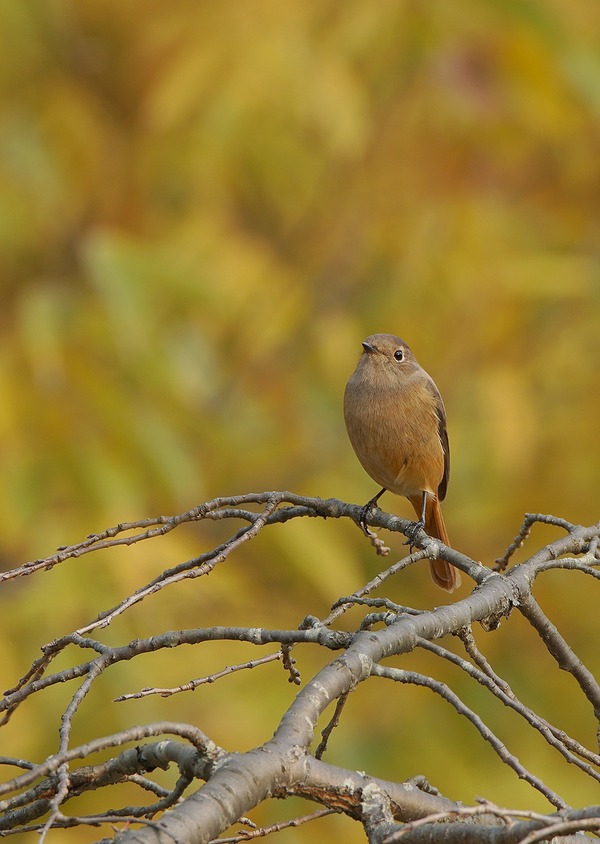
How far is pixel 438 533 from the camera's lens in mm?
5230

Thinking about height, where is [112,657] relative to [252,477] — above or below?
below

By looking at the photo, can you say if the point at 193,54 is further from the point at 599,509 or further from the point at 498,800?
the point at 498,800

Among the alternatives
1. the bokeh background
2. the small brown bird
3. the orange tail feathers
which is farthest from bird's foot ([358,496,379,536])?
the bokeh background

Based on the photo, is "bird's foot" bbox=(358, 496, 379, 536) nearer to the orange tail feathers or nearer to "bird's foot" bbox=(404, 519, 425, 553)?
"bird's foot" bbox=(404, 519, 425, 553)

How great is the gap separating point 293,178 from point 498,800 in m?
3.61

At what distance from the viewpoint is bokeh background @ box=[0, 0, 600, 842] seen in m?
5.44

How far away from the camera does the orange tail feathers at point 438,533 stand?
204 inches

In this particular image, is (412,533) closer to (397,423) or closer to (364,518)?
(364,518)

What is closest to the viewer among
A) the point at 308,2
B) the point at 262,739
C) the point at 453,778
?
the point at 262,739

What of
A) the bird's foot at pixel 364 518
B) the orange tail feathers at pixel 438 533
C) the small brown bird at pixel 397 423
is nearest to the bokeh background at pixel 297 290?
the orange tail feathers at pixel 438 533

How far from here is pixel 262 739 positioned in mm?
5516

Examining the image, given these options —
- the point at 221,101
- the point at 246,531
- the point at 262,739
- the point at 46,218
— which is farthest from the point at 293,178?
the point at 246,531

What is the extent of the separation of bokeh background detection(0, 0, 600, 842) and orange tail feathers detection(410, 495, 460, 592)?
45 cm

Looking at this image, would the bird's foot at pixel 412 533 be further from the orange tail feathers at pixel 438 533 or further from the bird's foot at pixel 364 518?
the orange tail feathers at pixel 438 533
